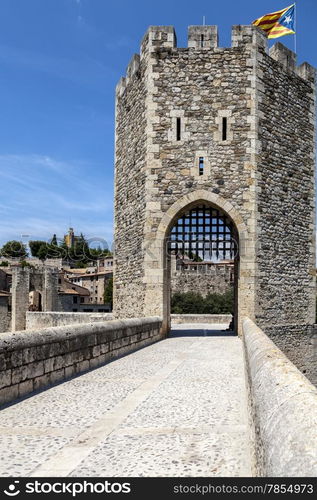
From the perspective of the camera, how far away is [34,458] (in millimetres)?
3027

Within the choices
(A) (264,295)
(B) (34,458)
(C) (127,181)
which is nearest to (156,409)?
(B) (34,458)

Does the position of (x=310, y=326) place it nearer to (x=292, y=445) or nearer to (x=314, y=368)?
(x=314, y=368)

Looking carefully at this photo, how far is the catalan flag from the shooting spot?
44.2 feet

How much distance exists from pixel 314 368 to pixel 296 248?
3.46m

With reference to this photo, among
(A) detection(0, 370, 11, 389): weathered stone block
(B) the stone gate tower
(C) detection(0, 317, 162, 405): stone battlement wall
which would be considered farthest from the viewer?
(B) the stone gate tower

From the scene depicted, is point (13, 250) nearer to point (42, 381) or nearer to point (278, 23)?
point (278, 23)

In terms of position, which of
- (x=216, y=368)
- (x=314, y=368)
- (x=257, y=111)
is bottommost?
(x=314, y=368)

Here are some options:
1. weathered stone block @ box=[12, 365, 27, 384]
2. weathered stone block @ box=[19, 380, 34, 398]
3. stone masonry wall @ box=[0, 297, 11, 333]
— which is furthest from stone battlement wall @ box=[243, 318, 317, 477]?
stone masonry wall @ box=[0, 297, 11, 333]

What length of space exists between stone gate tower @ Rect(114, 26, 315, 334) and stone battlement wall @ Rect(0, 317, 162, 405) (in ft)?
13.6

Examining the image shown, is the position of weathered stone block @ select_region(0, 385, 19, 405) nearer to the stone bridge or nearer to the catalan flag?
the stone bridge

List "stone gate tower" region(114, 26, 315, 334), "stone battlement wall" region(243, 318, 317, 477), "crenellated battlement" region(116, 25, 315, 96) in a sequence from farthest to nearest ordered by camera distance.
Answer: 1. "crenellated battlement" region(116, 25, 315, 96)
2. "stone gate tower" region(114, 26, 315, 334)
3. "stone battlement wall" region(243, 318, 317, 477)

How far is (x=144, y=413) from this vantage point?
434cm
